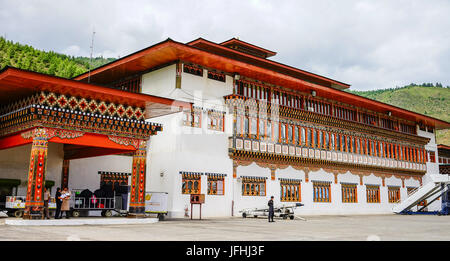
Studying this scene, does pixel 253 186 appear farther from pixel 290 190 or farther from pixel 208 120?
pixel 208 120

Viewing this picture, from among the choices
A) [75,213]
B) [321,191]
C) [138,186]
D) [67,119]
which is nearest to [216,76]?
[138,186]

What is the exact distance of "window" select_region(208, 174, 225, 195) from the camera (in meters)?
24.1

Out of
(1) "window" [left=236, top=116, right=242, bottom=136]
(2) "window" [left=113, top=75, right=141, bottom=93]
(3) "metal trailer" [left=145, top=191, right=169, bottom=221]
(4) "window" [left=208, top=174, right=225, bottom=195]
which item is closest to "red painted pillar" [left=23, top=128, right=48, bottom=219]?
(3) "metal trailer" [left=145, top=191, right=169, bottom=221]

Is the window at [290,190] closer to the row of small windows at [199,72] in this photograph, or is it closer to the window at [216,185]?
the window at [216,185]

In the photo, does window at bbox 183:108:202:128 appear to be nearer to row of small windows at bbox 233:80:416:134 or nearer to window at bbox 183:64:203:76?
window at bbox 183:64:203:76

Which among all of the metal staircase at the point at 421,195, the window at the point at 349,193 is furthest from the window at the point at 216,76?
the metal staircase at the point at 421,195

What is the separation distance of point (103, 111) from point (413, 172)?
1245 inches

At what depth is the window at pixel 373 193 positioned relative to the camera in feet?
113

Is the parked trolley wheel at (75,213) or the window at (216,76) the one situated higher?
the window at (216,76)

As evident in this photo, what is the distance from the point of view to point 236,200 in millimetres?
25203

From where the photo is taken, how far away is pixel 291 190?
28.4m

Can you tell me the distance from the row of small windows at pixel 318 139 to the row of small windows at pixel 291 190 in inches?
108
